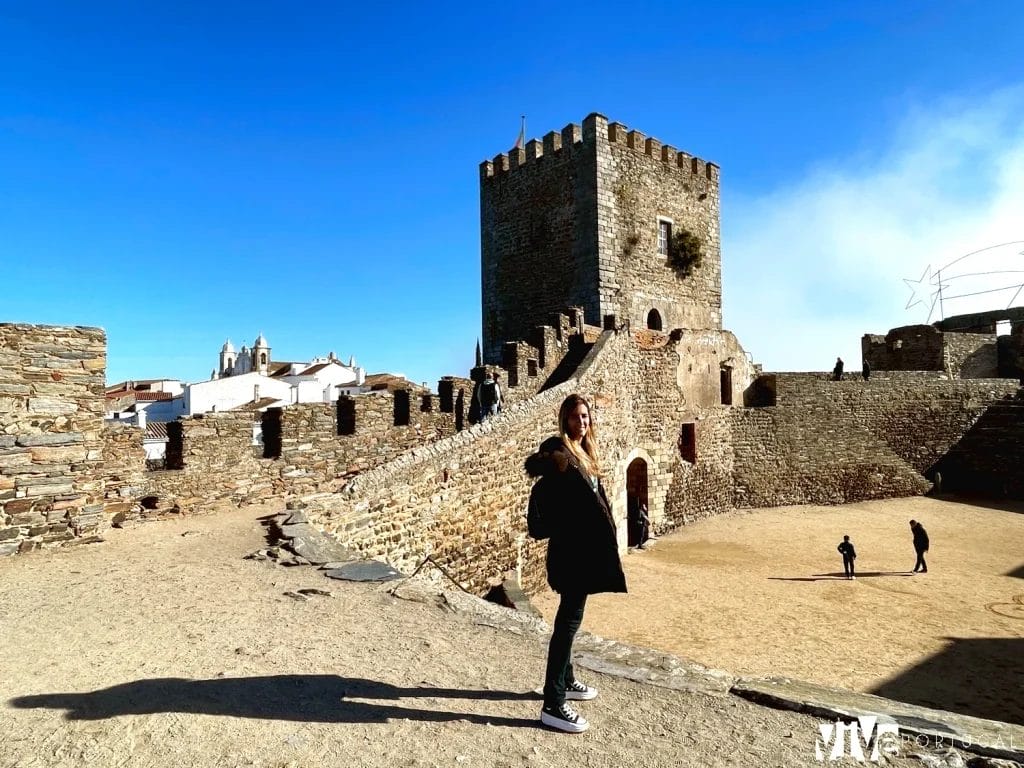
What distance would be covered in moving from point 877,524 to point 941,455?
7.19m

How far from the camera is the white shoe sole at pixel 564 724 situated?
282 centimetres

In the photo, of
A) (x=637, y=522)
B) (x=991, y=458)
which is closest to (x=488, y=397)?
(x=637, y=522)

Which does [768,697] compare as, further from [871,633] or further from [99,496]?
[871,633]

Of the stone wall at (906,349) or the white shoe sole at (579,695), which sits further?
the stone wall at (906,349)

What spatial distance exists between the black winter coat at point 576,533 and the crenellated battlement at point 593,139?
17.2 metres

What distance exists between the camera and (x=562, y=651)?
2928 millimetres

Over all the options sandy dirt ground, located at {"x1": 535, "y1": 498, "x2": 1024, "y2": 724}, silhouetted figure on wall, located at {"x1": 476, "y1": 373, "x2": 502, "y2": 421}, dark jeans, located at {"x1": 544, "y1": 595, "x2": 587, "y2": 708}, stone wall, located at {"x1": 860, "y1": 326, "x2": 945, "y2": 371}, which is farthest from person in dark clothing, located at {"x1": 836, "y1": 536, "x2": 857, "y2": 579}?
stone wall, located at {"x1": 860, "y1": 326, "x2": 945, "y2": 371}

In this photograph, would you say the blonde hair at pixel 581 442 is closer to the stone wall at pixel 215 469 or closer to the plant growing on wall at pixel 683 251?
the stone wall at pixel 215 469

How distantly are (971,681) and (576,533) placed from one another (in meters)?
7.94

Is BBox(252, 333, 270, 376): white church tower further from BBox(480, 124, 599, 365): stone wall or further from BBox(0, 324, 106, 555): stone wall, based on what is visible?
BBox(0, 324, 106, 555): stone wall

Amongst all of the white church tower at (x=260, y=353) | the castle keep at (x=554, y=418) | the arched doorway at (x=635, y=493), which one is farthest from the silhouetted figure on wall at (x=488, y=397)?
the white church tower at (x=260, y=353)

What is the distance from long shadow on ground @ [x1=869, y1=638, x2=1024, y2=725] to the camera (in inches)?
267

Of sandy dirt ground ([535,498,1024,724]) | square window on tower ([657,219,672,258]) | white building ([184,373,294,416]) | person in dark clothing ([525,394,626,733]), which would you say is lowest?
sandy dirt ground ([535,498,1024,724])

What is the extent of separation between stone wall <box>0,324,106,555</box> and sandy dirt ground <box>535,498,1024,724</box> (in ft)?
21.3
